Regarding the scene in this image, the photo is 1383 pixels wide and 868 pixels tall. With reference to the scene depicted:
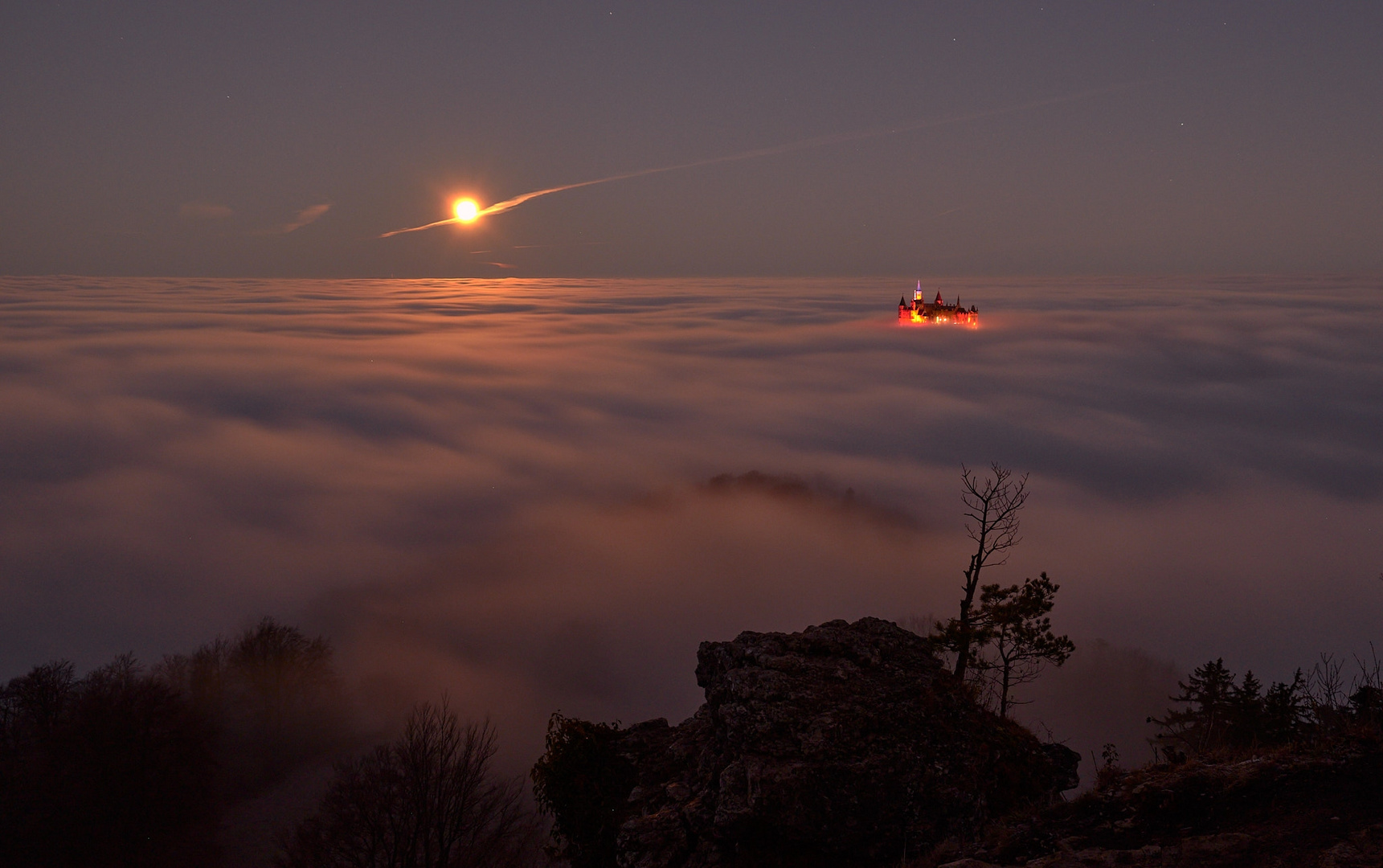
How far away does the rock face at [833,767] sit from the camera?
16.3 m

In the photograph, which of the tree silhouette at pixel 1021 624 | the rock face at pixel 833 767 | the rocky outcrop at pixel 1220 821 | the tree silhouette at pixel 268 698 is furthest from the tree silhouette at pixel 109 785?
the tree silhouette at pixel 1021 624

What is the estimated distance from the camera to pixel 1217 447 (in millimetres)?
197750

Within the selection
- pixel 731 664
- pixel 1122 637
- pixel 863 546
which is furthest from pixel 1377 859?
pixel 863 546

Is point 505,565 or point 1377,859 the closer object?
point 1377,859

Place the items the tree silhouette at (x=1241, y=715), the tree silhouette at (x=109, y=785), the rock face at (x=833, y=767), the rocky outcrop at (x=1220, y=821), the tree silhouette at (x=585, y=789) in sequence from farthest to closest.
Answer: the tree silhouette at (x=109, y=785) < the tree silhouette at (x=1241, y=715) < the tree silhouette at (x=585, y=789) < the rock face at (x=833, y=767) < the rocky outcrop at (x=1220, y=821)

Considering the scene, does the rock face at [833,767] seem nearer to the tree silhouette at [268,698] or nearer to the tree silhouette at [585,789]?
the tree silhouette at [585,789]

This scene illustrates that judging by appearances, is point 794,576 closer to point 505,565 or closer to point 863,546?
point 863,546

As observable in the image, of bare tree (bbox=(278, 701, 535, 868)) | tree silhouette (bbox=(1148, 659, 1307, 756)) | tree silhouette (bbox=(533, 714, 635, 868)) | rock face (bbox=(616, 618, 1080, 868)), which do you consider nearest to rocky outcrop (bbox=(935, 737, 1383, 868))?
tree silhouette (bbox=(1148, 659, 1307, 756))

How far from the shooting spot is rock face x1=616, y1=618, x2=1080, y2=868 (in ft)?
53.4

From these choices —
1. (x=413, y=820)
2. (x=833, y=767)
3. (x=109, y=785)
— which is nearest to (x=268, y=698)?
(x=109, y=785)

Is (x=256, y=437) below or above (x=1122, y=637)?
above

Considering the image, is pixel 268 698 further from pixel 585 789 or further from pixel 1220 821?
pixel 1220 821

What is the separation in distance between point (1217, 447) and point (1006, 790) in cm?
22395

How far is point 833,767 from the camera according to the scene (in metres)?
16.7
